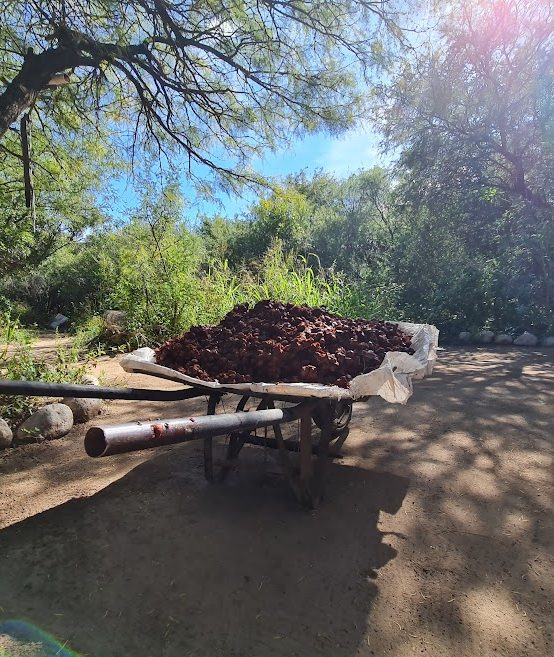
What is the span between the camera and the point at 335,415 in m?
2.69

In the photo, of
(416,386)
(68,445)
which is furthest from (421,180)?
(68,445)

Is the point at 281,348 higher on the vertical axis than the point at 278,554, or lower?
higher

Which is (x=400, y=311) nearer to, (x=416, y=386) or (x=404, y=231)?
(x=404, y=231)

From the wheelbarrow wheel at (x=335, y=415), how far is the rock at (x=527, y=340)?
5.82m

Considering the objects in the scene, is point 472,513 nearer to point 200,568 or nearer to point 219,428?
point 200,568

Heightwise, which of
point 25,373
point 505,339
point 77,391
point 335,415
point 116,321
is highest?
point 77,391

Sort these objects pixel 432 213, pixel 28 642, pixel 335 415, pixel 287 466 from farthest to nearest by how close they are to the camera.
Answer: pixel 432 213 → pixel 335 415 → pixel 287 466 → pixel 28 642

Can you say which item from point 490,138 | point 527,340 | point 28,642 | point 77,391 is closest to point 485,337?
point 527,340

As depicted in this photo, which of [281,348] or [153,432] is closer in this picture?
[153,432]

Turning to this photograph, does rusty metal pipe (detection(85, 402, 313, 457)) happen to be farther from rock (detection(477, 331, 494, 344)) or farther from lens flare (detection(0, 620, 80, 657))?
rock (detection(477, 331, 494, 344))

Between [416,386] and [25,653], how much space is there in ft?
13.7

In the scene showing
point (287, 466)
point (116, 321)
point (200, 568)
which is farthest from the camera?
point (116, 321)

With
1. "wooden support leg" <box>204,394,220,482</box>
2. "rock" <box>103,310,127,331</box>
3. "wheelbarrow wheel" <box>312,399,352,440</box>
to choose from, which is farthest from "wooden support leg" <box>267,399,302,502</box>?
"rock" <box>103,310,127,331</box>

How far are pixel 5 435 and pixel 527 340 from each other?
7.88 metres
